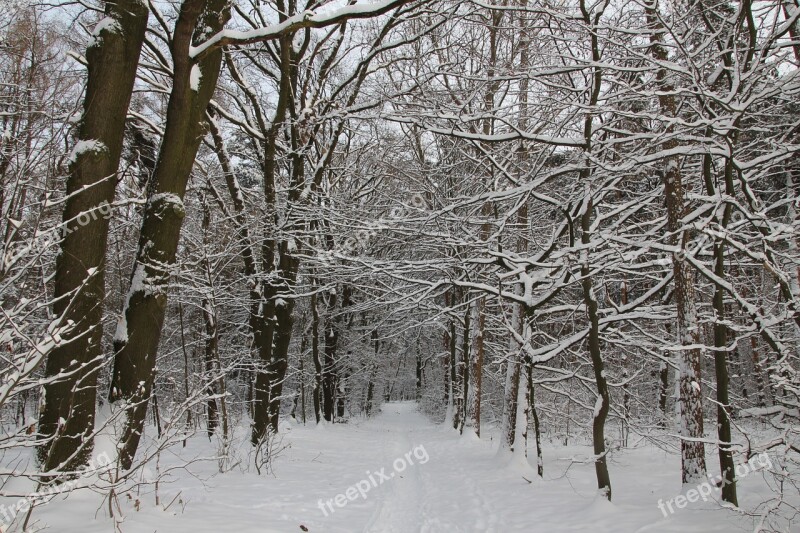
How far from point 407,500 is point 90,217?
5.94m

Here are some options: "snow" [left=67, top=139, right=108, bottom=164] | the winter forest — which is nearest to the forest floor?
the winter forest

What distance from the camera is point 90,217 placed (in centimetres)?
378

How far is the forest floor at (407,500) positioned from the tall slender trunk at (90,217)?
2.15 ft

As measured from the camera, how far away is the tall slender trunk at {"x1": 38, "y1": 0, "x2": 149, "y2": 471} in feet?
12.0

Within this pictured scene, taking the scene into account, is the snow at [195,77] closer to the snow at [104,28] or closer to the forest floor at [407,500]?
the snow at [104,28]

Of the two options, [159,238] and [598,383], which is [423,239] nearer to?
[598,383]

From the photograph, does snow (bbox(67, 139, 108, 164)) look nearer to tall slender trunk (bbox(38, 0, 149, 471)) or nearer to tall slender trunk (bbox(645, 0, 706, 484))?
tall slender trunk (bbox(38, 0, 149, 471))

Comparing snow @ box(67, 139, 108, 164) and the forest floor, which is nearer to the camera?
snow @ box(67, 139, 108, 164)

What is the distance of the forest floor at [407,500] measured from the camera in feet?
13.6

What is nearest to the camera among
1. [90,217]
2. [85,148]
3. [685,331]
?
[90,217]

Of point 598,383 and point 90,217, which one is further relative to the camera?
point 598,383

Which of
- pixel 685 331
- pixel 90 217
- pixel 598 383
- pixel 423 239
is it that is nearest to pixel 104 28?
pixel 90 217

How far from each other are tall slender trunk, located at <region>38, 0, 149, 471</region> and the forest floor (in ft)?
2.15

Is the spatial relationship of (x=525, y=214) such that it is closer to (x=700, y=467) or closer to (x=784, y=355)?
(x=700, y=467)
